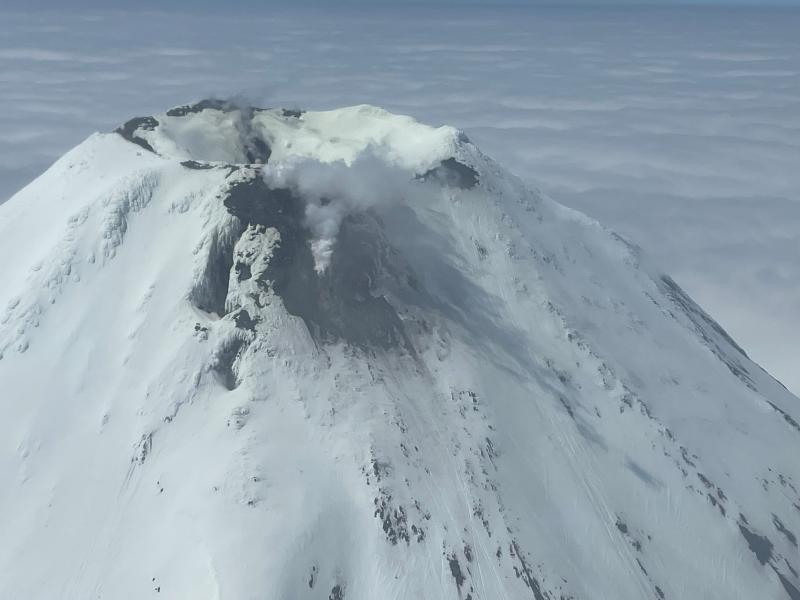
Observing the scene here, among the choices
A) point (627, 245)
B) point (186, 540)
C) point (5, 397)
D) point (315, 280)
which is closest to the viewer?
point (186, 540)

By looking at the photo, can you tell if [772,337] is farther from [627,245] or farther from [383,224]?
[383,224]

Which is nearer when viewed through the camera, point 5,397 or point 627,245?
point 5,397

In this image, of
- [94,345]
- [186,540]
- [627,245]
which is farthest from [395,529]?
[627,245]

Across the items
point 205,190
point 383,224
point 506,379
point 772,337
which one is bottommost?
point 772,337

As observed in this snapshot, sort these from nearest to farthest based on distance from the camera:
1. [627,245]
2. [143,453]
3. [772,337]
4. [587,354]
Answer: [143,453], [587,354], [627,245], [772,337]

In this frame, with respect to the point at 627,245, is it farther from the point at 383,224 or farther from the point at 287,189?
the point at 287,189

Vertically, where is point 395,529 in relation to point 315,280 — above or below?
below
